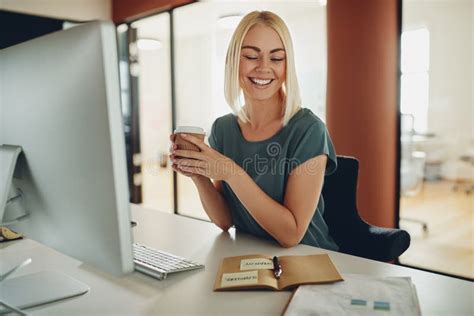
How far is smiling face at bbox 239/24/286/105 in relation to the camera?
4.63 feet

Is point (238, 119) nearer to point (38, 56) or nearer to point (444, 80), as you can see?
point (38, 56)

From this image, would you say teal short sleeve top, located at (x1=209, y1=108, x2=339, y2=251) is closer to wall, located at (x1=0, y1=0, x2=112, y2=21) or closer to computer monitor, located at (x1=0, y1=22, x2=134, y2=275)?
computer monitor, located at (x1=0, y1=22, x2=134, y2=275)

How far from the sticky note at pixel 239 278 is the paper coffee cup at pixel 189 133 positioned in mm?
355

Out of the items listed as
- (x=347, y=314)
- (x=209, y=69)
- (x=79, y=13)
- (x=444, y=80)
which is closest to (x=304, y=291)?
(x=347, y=314)

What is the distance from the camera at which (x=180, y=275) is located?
101 centimetres

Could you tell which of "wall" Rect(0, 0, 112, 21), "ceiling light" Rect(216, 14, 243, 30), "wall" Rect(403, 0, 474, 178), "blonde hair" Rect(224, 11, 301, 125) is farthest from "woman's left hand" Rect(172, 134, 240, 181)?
"wall" Rect(0, 0, 112, 21)

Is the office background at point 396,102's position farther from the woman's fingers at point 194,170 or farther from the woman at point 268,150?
the woman's fingers at point 194,170

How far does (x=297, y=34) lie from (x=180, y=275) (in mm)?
6491

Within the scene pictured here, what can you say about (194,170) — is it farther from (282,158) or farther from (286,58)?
(286,58)

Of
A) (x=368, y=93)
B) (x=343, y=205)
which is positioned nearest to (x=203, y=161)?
(x=343, y=205)

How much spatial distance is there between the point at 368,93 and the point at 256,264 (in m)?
2.45

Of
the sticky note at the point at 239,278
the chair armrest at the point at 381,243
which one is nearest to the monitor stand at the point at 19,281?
the sticky note at the point at 239,278

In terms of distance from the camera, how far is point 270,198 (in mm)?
1247

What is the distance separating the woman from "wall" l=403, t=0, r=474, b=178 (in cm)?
280
